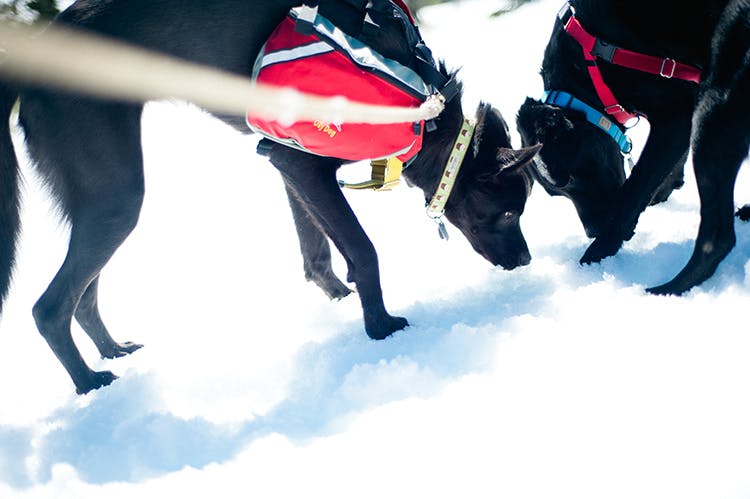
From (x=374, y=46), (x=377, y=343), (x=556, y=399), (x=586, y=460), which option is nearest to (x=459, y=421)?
(x=556, y=399)

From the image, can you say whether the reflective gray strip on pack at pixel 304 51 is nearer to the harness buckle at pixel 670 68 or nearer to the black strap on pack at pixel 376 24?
the black strap on pack at pixel 376 24

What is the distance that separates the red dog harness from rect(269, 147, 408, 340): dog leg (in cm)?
124

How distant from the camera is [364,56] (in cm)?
231

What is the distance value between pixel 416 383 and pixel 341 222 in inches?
32.1

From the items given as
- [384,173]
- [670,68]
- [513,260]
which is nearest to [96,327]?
[384,173]

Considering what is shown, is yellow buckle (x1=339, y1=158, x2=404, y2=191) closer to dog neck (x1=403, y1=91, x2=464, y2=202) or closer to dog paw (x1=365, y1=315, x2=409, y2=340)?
dog neck (x1=403, y1=91, x2=464, y2=202)

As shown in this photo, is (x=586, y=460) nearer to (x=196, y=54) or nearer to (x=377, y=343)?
(x=377, y=343)

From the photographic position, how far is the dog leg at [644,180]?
2.84 meters

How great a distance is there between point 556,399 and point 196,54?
5.86 ft

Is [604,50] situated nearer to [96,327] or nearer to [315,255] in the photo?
[315,255]

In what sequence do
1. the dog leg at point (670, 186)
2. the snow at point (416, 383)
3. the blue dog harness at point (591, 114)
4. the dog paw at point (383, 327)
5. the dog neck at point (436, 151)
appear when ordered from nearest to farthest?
the snow at point (416, 383) → the dog paw at point (383, 327) → the dog neck at point (436, 151) → the blue dog harness at point (591, 114) → the dog leg at point (670, 186)

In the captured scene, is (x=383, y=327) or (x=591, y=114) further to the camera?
(x=591, y=114)

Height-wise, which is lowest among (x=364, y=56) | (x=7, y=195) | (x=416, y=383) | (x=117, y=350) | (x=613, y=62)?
(x=117, y=350)

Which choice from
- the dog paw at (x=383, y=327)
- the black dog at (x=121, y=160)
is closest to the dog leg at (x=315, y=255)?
the black dog at (x=121, y=160)
